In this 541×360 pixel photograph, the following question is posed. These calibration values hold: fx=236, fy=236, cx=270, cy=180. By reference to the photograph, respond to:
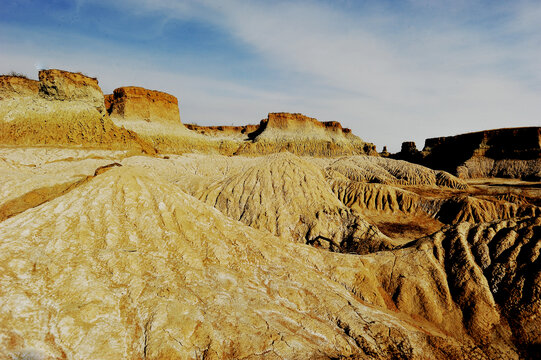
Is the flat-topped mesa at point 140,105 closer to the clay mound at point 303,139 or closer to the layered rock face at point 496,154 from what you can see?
the clay mound at point 303,139

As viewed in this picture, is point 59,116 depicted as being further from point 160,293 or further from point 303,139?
point 303,139

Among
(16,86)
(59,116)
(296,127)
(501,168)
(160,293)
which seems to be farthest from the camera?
(296,127)

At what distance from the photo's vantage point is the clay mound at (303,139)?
90.1 m

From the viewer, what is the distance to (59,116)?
36875mm

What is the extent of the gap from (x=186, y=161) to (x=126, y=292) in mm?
30854

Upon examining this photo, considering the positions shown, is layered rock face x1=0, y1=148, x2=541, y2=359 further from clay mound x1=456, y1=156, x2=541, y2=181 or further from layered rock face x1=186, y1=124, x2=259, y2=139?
layered rock face x1=186, y1=124, x2=259, y2=139

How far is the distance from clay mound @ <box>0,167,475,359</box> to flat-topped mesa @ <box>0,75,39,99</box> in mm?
47184

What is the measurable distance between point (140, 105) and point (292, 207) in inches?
2616

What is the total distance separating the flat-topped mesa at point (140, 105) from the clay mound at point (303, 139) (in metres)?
26.7

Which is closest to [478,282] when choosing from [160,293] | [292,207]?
[160,293]

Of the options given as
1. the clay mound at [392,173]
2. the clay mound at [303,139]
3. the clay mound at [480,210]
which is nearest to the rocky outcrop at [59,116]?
the clay mound at [392,173]

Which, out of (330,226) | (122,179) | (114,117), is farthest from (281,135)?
(122,179)

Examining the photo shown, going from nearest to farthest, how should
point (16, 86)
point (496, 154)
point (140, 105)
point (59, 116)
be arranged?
point (59, 116), point (16, 86), point (496, 154), point (140, 105)

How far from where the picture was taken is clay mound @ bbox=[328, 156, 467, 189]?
49594 mm
